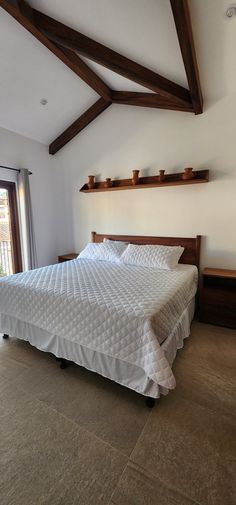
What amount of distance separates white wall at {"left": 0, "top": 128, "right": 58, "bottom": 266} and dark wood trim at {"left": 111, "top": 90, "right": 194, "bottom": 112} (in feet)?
5.00

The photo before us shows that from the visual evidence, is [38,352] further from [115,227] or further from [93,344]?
[115,227]

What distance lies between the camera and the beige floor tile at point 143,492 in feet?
3.53

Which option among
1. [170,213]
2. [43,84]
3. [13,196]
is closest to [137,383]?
[170,213]

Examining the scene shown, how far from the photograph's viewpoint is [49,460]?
1.27 meters

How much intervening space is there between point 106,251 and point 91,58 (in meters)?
2.18

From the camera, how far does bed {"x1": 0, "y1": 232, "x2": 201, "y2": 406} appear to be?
1537 millimetres

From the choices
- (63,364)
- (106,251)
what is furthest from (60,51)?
(63,364)

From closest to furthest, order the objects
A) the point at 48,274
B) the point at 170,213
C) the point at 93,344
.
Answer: the point at 93,344 < the point at 48,274 < the point at 170,213

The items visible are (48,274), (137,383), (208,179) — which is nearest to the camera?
(137,383)

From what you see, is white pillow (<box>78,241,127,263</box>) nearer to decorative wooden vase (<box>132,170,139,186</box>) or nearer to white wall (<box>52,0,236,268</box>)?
white wall (<box>52,0,236,268</box>)

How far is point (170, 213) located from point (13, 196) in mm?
2404

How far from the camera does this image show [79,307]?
179cm

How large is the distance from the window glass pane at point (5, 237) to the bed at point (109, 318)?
4.32 ft

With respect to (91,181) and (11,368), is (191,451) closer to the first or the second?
(11,368)
